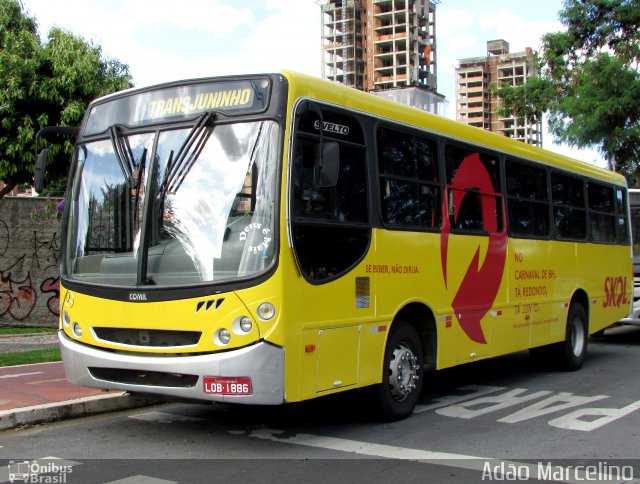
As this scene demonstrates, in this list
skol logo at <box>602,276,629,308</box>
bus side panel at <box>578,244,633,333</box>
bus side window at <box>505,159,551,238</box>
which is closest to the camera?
bus side window at <box>505,159,551,238</box>

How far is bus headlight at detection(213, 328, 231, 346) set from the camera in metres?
5.56

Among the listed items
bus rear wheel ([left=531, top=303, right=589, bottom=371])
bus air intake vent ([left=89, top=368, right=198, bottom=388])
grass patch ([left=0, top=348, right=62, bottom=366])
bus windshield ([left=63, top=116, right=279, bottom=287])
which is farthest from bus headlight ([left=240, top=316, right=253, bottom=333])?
bus rear wheel ([left=531, top=303, right=589, bottom=371])

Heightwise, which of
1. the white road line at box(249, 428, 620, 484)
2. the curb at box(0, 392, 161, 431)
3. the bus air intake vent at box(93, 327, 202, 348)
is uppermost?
the bus air intake vent at box(93, 327, 202, 348)

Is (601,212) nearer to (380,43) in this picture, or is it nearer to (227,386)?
(227,386)

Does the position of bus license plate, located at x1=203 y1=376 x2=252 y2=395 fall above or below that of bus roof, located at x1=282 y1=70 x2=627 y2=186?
below

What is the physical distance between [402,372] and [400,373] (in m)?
0.04

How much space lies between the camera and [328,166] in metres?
5.90

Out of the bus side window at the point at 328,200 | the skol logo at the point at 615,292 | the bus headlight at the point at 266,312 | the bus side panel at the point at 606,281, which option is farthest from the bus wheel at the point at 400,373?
the skol logo at the point at 615,292

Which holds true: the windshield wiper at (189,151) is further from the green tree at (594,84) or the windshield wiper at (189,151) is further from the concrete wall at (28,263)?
the green tree at (594,84)

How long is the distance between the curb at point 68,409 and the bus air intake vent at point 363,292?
2.23 metres

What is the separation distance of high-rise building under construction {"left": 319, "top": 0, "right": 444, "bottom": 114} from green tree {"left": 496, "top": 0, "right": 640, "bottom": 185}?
407ft

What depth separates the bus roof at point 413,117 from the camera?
6.11m

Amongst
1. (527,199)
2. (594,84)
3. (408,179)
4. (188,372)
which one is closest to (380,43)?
(594,84)

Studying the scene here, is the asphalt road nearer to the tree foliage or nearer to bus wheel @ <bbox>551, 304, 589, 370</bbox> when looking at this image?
bus wheel @ <bbox>551, 304, 589, 370</bbox>
